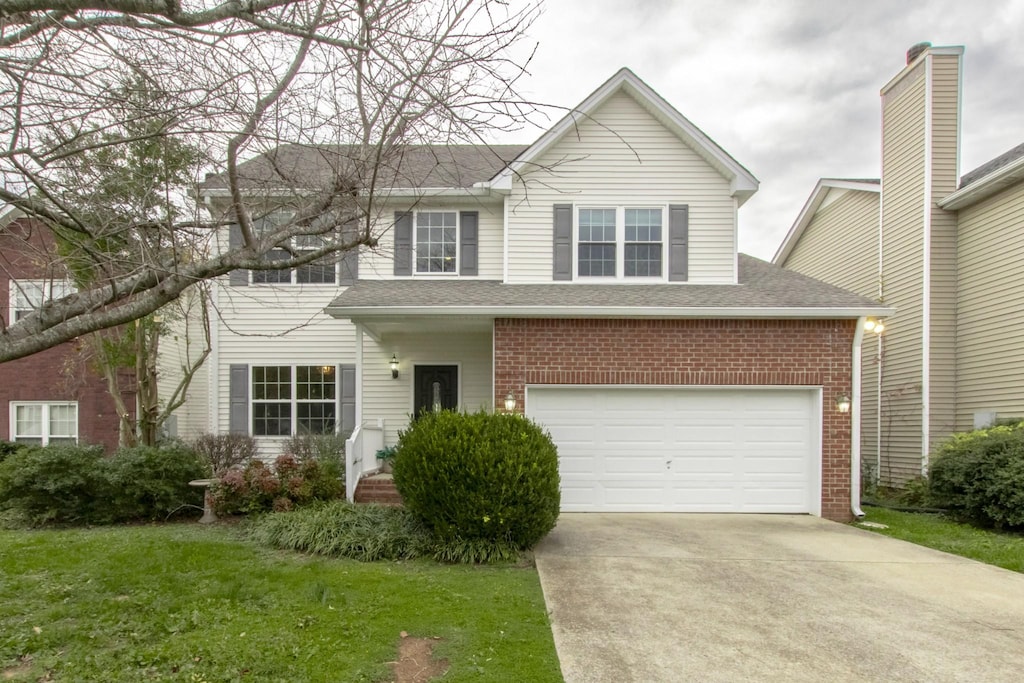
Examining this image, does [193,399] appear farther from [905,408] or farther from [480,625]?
[905,408]

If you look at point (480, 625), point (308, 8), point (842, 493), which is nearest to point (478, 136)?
point (308, 8)

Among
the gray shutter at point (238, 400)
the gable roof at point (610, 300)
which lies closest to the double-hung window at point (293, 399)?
the gray shutter at point (238, 400)

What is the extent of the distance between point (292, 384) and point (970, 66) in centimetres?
1780

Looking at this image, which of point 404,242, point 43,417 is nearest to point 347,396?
point 404,242

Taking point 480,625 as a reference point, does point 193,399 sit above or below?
above

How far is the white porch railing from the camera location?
861 cm

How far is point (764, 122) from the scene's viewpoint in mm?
16891

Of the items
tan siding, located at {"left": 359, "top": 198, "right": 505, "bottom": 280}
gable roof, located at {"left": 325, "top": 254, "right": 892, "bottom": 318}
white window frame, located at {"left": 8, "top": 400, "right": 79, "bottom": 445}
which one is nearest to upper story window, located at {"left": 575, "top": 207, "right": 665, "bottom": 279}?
gable roof, located at {"left": 325, "top": 254, "right": 892, "bottom": 318}

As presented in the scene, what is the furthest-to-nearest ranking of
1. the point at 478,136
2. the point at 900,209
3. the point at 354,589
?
the point at 900,209 < the point at 354,589 < the point at 478,136

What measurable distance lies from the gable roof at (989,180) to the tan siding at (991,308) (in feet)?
0.59

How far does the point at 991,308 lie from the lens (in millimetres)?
10414

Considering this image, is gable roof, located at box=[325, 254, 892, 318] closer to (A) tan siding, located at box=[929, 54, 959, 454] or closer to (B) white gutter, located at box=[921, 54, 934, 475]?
(B) white gutter, located at box=[921, 54, 934, 475]

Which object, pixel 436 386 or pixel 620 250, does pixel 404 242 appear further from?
pixel 620 250

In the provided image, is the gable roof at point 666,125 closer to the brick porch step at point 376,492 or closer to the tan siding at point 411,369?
the tan siding at point 411,369
